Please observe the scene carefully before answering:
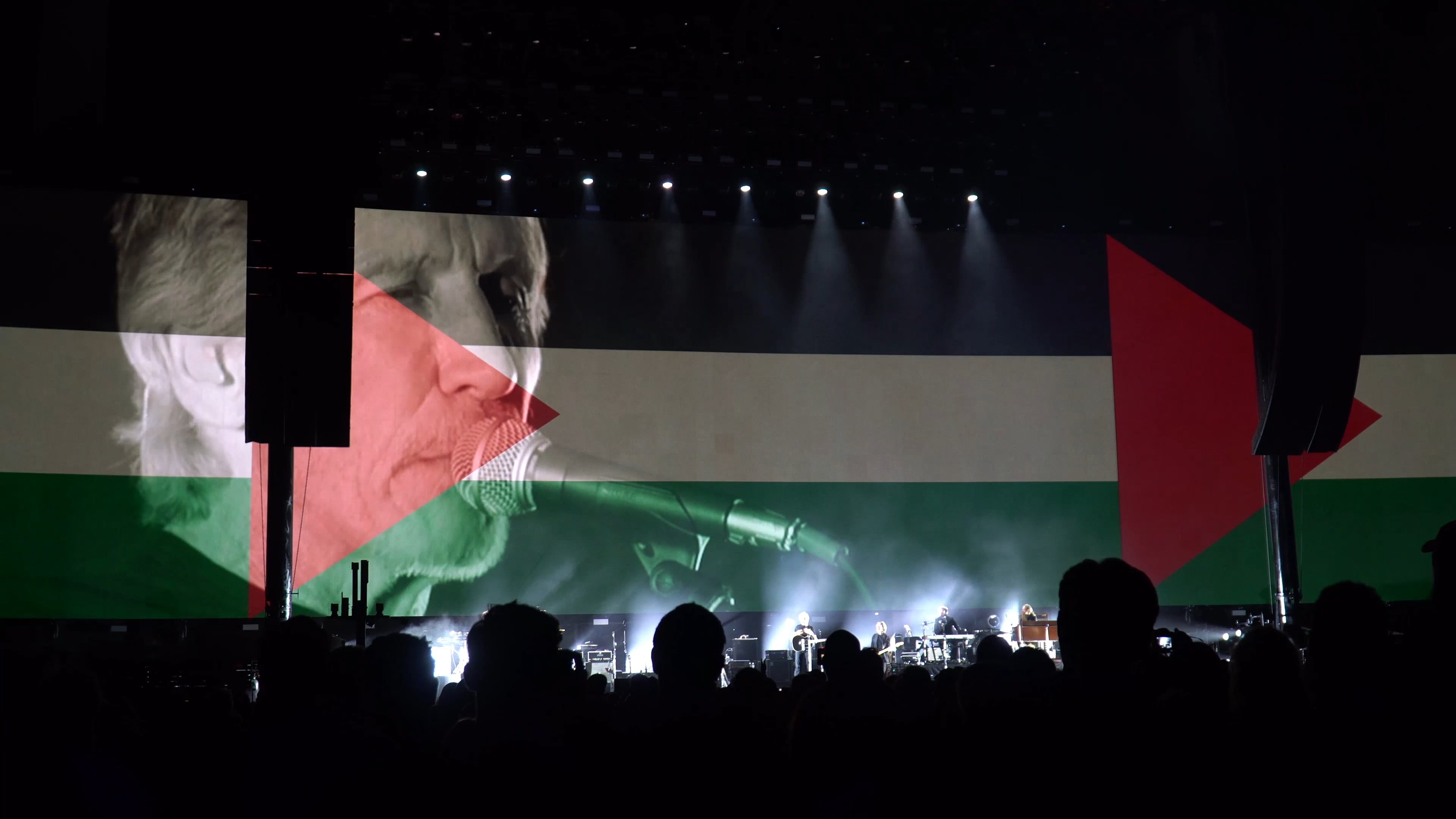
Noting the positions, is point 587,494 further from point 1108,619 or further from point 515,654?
point 1108,619

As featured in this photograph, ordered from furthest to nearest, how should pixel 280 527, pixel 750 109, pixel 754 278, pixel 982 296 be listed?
pixel 982 296 → pixel 754 278 → pixel 750 109 → pixel 280 527

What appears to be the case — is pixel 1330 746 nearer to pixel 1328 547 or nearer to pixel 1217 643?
pixel 1217 643

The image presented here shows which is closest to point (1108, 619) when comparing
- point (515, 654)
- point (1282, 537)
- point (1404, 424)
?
point (515, 654)

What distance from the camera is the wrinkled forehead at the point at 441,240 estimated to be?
40.6ft

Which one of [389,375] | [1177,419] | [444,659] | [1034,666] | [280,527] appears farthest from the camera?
[1177,419]

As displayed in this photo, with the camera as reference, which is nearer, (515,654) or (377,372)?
(515,654)

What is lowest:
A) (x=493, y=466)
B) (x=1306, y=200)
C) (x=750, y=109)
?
(x=493, y=466)

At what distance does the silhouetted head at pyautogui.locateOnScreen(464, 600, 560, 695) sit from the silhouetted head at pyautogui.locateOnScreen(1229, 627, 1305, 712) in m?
1.21

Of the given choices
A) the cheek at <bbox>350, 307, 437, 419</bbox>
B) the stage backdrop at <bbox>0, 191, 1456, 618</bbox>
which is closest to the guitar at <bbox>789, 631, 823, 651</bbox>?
the stage backdrop at <bbox>0, 191, 1456, 618</bbox>

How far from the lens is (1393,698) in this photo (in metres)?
1.69

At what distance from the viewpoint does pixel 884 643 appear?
463 inches

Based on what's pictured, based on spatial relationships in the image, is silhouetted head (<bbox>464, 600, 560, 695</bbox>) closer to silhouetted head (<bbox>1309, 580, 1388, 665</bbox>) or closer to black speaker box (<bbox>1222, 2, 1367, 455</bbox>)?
silhouetted head (<bbox>1309, 580, 1388, 665</bbox>)

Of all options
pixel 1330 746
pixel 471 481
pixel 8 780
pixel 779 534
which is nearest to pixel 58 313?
pixel 471 481

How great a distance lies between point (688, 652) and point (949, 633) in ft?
33.0
